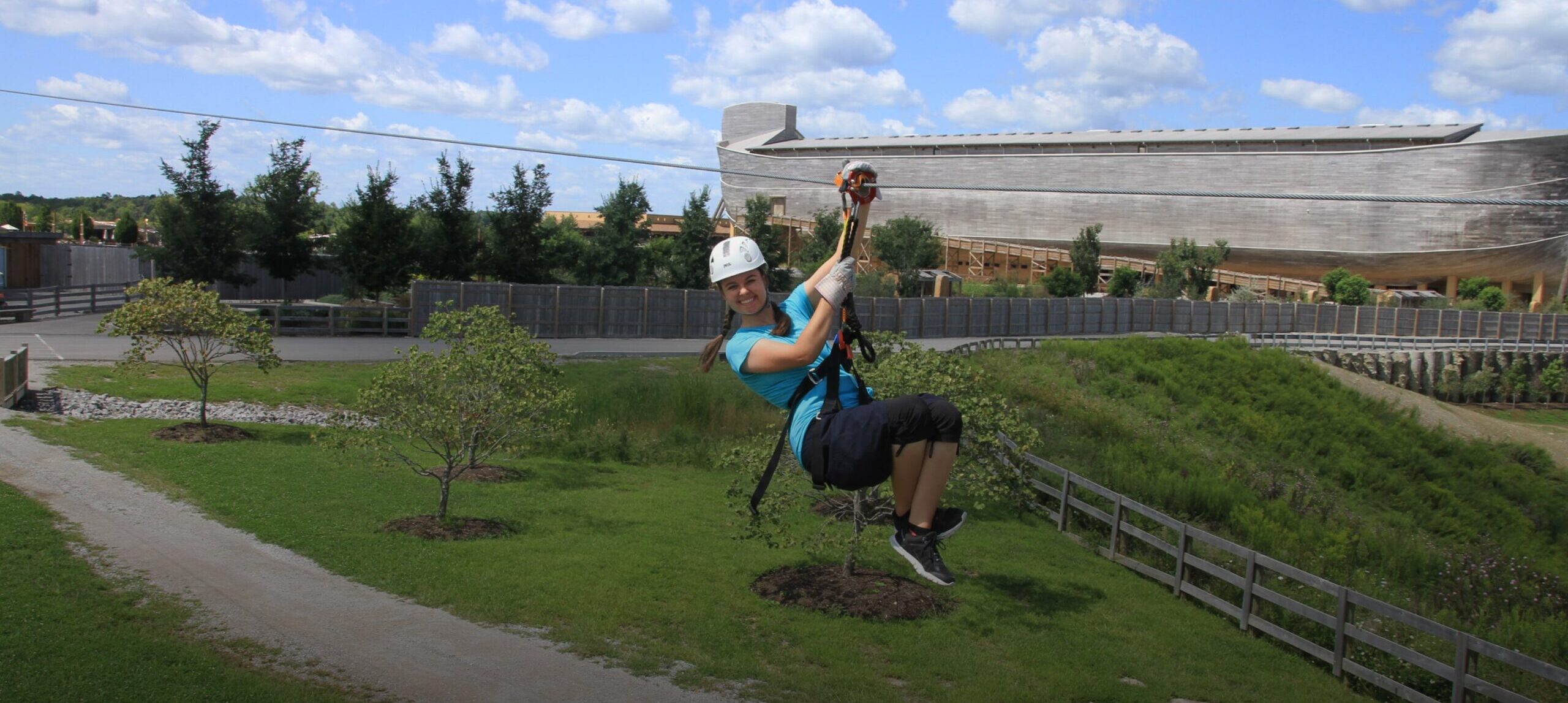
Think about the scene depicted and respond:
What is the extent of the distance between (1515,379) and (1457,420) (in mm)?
16615

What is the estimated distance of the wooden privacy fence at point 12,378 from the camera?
20.4 meters

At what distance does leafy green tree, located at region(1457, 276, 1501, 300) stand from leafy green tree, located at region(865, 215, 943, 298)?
44081 mm

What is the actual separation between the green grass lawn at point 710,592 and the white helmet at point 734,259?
15.5 ft

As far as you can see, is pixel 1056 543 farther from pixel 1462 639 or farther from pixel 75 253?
pixel 75 253

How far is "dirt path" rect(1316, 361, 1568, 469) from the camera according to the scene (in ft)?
146

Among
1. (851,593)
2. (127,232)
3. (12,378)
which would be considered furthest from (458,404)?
(127,232)

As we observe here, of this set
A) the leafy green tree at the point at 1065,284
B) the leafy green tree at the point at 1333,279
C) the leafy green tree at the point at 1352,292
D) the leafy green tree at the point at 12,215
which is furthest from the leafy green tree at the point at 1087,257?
the leafy green tree at the point at 12,215

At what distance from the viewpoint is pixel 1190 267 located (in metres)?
76.4

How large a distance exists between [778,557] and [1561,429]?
2152 inches

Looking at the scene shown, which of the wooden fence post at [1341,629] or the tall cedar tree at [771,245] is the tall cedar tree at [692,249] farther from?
the wooden fence post at [1341,629]

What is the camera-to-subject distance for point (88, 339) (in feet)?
102

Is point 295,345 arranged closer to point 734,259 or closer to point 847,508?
point 847,508

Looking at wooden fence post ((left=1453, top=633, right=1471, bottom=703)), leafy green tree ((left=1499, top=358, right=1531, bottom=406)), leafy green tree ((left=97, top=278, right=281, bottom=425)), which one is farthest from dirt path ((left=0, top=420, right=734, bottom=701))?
leafy green tree ((left=1499, top=358, right=1531, bottom=406))

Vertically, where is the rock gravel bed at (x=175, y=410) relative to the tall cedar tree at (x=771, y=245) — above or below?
below
